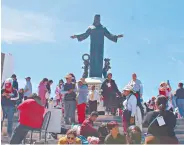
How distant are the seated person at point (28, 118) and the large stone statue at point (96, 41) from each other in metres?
15.4

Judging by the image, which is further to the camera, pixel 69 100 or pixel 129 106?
pixel 69 100

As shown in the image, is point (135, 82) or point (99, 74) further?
point (99, 74)

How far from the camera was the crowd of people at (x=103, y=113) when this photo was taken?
6.00 meters

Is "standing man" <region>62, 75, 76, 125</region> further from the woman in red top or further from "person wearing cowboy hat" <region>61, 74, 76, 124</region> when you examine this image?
the woman in red top

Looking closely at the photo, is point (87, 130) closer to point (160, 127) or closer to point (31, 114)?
point (31, 114)

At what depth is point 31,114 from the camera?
7500 mm

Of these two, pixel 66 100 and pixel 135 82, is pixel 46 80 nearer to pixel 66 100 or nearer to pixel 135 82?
pixel 66 100

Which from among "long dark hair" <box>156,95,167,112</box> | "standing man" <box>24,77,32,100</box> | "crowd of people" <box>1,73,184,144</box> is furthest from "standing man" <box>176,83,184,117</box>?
"long dark hair" <box>156,95,167,112</box>

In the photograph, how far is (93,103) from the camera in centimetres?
1288

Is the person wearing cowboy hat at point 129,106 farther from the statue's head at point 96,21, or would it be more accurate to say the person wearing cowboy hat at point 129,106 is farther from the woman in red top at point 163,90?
the statue's head at point 96,21

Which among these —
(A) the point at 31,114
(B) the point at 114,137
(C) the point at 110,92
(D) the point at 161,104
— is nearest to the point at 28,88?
(C) the point at 110,92

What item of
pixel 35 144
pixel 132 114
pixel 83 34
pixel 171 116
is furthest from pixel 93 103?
pixel 83 34

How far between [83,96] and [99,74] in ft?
40.8

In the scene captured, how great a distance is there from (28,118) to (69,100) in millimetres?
3792
